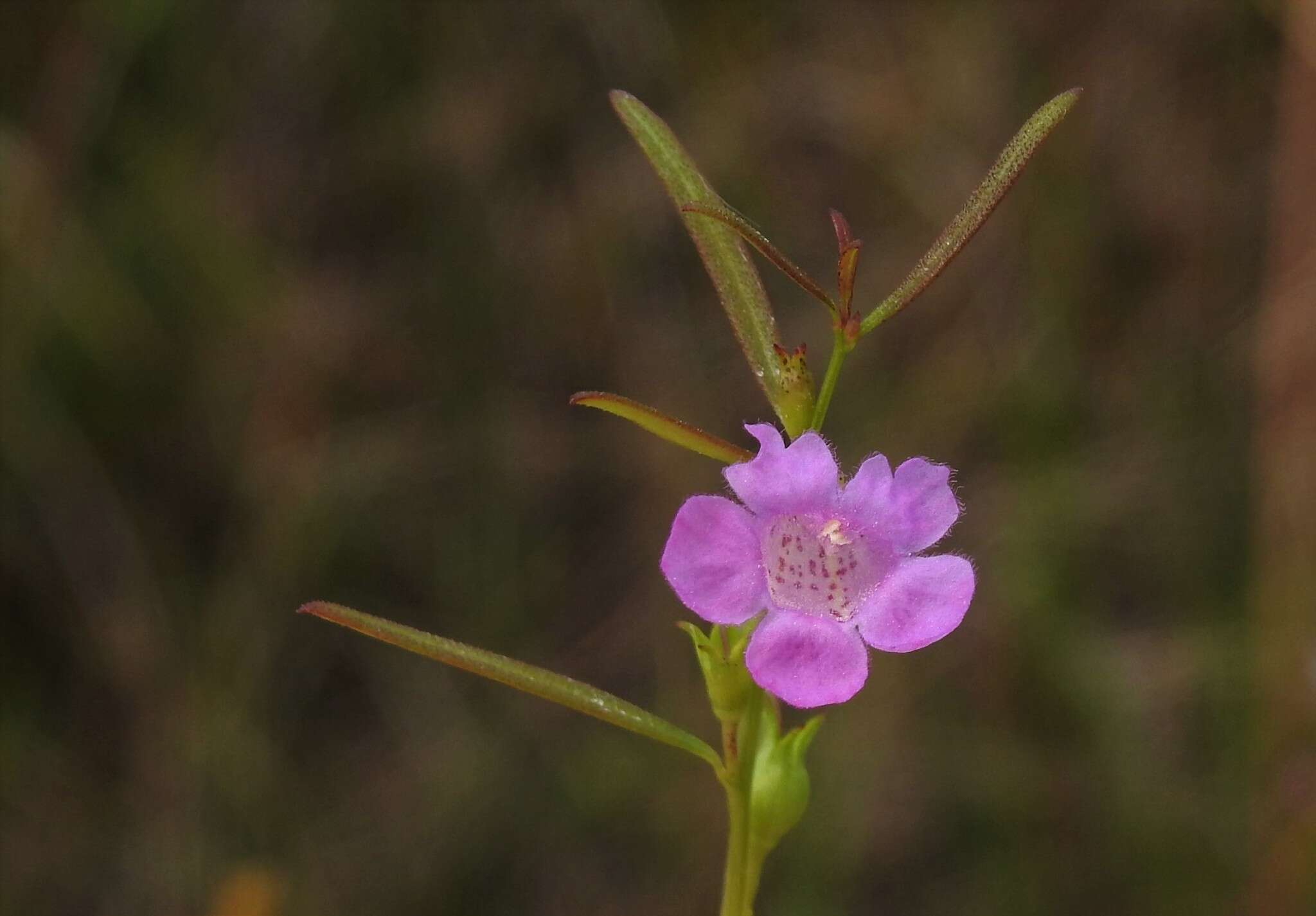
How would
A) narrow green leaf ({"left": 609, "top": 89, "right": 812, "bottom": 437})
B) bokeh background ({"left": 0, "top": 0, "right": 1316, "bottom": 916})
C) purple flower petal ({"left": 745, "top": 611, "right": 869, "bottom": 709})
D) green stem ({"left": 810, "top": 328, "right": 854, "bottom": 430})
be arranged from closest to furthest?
purple flower petal ({"left": 745, "top": 611, "right": 869, "bottom": 709}), green stem ({"left": 810, "top": 328, "right": 854, "bottom": 430}), narrow green leaf ({"left": 609, "top": 89, "right": 812, "bottom": 437}), bokeh background ({"left": 0, "top": 0, "right": 1316, "bottom": 916})

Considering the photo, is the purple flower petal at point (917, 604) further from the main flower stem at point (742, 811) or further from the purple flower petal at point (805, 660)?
the main flower stem at point (742, 811)

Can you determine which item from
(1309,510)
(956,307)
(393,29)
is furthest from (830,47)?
(1309,510)

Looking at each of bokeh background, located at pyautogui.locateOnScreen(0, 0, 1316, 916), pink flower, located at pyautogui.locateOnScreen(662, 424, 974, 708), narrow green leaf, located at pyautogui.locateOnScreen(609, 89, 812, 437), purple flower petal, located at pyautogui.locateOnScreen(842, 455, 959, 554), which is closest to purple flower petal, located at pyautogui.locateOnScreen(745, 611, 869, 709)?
pink flower, located at pyautogui.locateOnScreen(662, 424, 974, 708)

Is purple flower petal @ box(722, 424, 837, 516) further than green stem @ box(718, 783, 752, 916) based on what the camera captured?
No

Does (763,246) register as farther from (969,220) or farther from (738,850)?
(738,850)

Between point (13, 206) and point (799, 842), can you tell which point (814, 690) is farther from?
point (13, 206)

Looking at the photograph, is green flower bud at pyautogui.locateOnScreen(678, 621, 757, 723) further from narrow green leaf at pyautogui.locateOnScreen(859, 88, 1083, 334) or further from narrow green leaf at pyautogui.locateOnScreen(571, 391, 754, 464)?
narrow green leaf at pyautogui.locateOnScreen(859, 88, 1083, 334)
